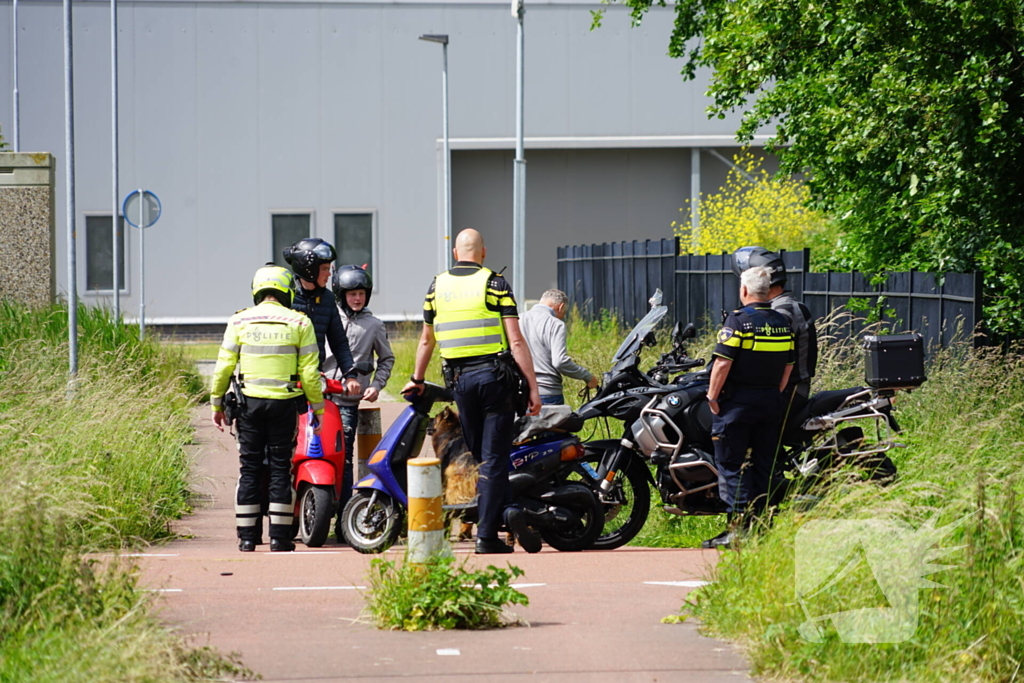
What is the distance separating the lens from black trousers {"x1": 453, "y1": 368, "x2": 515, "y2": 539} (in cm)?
755

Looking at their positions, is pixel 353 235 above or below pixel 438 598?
above

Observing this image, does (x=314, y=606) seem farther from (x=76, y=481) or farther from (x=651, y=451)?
(x=651, y=451)

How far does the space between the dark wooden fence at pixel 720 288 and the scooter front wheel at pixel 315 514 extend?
19.4 ft

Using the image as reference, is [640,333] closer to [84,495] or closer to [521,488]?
[521,488]

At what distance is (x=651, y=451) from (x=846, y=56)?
670 cm

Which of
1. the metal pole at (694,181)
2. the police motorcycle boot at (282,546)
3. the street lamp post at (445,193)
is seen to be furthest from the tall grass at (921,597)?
the metal pole at (694,181)

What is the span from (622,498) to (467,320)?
152cm

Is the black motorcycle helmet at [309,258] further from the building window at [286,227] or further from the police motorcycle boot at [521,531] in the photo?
the building window at [286,227]

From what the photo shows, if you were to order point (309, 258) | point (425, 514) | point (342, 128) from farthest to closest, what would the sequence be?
1. point (342, 128)
2. point (309, 258)
3. point (425, 514)

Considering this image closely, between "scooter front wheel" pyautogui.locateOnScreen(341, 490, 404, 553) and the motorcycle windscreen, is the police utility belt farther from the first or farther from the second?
the motorcycle windscreen

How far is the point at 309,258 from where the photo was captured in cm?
847

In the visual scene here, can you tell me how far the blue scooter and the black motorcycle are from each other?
19 centimetres

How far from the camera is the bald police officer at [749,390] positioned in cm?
745

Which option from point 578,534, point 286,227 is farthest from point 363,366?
point 286,227
